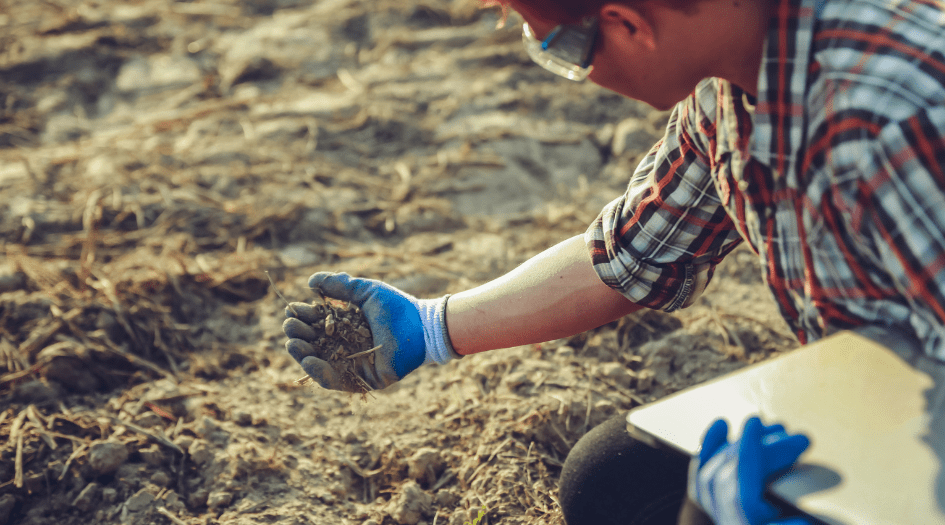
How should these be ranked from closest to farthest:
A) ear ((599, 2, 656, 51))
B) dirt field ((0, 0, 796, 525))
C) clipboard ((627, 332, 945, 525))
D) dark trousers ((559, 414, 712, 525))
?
clipboard ((627, 332, 945, 525)) < ear ((599, 2, 656, 51)) < dark trousers ((559, 414, 712, 525)) < dirt field ((0, 0, 796, 525))

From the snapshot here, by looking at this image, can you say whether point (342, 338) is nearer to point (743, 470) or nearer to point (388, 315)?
point (388, 315)

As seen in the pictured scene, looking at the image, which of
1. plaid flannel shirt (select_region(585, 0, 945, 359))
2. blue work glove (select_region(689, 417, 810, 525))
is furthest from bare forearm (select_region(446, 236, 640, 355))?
blue work glove (select_region(689, 417, 810, 525))

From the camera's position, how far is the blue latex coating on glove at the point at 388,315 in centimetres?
150

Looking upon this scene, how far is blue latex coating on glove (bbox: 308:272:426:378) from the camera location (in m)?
1.50

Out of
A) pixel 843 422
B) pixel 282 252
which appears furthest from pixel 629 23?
pixel 282 252

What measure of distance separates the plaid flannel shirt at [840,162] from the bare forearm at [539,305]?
30 cm

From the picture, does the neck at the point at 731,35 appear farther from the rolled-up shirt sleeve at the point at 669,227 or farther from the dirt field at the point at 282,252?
the dirt field at the point at 282,252

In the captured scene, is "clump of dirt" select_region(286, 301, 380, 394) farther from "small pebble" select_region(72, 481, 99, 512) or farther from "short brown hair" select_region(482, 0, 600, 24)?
"short brown hair" select_region(482, 0, 600, 24)

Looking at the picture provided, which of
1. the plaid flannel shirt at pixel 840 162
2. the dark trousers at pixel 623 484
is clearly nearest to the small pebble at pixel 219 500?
the dark trousers at pixel 623 484

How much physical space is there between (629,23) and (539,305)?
639 millimetres

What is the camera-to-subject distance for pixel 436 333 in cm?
150

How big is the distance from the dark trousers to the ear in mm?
811

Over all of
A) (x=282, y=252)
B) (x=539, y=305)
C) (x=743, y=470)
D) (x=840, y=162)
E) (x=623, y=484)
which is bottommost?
(x=282, y=252)

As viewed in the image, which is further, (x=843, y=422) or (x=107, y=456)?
(x=107, y=456)
